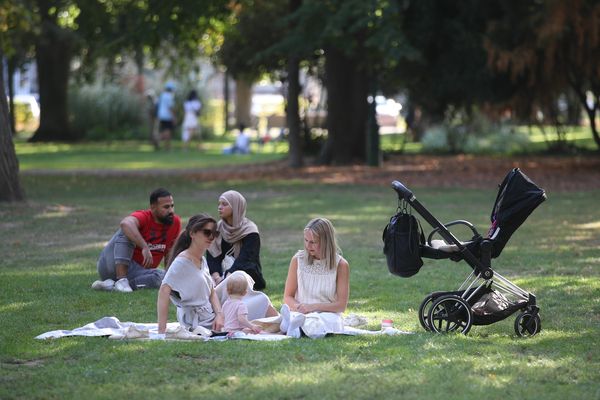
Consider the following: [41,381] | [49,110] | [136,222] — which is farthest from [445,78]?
[49,110]

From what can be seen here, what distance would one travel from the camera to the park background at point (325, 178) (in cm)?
706

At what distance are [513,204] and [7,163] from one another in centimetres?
1101

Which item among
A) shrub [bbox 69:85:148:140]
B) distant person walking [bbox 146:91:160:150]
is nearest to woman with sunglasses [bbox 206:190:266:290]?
distant person walking [bbox 146:91:160:150]

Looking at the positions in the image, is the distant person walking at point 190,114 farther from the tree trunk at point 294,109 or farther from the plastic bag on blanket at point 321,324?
the plastic bag on blanket at point 321,324

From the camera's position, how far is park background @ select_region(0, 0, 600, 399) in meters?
7.06

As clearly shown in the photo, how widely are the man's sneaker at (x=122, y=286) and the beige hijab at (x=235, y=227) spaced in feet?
2.78

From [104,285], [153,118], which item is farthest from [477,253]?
[153,118]

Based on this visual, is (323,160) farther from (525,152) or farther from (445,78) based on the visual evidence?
(525,152)

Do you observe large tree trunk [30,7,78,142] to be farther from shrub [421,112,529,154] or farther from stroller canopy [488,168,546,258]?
stroller canopy [488,168,546,258]

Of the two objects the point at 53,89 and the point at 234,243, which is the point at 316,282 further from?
the point at 53,89

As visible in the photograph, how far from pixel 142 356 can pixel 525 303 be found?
283 cm

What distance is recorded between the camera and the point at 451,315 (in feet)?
27.0

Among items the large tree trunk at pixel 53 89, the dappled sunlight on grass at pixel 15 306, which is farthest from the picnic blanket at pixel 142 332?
Result: the large tree trunk at pixel 53 89

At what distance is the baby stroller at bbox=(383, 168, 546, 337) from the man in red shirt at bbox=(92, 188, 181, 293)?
10.3 ft
